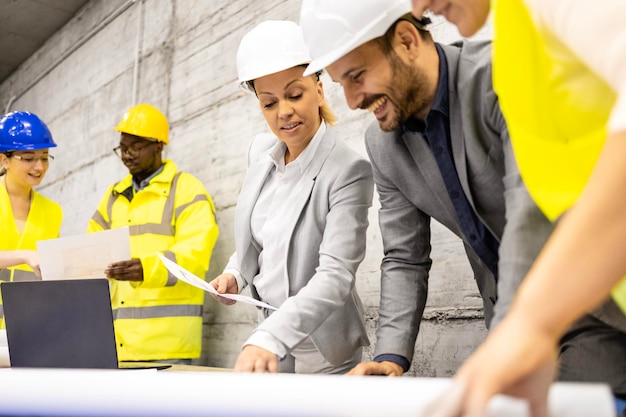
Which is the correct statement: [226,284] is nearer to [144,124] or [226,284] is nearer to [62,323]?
[62,323]

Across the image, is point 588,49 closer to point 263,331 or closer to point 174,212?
point 263,331

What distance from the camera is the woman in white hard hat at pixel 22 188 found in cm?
345

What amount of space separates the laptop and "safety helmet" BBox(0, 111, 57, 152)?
2.05m

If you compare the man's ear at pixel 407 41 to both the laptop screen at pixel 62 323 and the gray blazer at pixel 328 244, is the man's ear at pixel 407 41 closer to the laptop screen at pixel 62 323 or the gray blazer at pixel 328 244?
the gray blazer at pixel 328 244

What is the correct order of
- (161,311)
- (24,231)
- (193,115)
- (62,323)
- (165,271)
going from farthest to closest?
1. (193,115)
2. (24,231)
3. (161,311)
4. (165,271)
5. (62,323)

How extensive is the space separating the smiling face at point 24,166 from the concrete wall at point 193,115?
2.94 ft

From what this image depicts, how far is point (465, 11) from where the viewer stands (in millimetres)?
1019

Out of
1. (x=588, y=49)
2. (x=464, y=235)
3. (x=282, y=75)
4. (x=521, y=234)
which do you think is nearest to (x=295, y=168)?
(x=282, y=75)

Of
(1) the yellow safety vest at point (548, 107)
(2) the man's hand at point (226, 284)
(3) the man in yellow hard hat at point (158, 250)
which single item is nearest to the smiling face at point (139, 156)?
(3) the man in yellow hard hat at point (158, 250)

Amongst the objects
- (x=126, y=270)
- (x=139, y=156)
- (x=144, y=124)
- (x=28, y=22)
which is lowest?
(x=126, y=270)

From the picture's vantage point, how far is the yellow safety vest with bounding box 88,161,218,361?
3162 millimetres

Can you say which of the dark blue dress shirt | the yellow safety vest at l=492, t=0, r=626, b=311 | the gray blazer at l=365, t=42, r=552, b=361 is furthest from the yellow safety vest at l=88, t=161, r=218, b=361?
the yellow safety vest at l=492, t=0, r=626, b=311

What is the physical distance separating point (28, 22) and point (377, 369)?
581 cm

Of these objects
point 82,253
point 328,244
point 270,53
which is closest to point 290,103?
point 270,53
